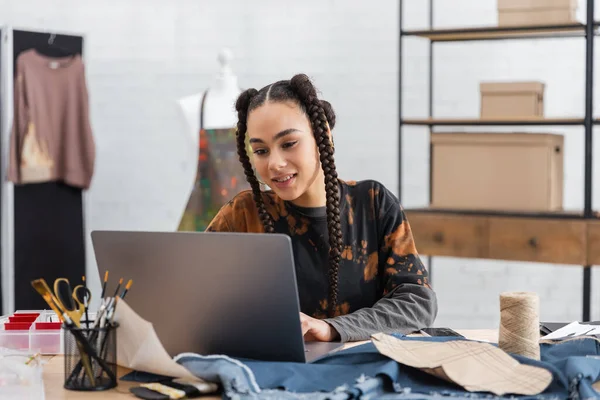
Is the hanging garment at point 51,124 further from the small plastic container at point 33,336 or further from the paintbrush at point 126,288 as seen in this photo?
the paintbrush at point 126,288

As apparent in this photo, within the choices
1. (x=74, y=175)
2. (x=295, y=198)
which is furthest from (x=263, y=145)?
(x=74, y=175)

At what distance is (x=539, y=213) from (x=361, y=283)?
69.2 inches

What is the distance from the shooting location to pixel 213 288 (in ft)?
4.32

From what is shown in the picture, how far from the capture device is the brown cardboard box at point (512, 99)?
140 inches

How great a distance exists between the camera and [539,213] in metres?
3.48

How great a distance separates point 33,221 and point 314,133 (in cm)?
272

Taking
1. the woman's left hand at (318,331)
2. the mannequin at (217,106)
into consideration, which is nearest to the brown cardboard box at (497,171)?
the mannequin at (217,106)

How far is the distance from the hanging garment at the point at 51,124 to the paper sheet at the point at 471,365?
309cm

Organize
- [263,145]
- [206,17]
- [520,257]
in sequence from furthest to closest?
[206,17], [520,257], [263,145]

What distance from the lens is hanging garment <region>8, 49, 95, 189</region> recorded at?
4.06 meters

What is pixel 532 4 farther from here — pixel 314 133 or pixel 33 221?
pixel 33 221

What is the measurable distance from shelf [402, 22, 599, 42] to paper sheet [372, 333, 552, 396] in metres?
2.43

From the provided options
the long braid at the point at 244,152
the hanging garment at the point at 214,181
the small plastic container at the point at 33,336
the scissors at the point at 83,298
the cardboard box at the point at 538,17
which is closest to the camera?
the scissors at the point at 83,298

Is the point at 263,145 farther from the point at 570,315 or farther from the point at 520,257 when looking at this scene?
the point at 570,315
